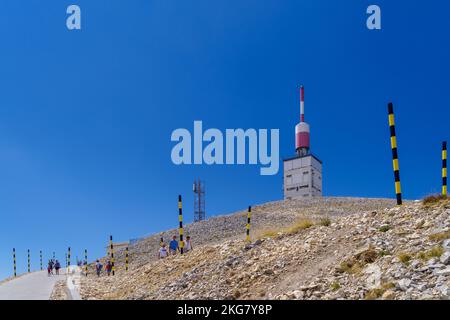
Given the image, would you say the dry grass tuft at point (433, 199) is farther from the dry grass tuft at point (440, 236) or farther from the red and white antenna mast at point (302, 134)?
the red and white antenna mast at point (302, 134)

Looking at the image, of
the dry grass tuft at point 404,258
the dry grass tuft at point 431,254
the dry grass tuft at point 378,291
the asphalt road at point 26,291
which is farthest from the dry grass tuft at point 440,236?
the asphalt road at point 26,291

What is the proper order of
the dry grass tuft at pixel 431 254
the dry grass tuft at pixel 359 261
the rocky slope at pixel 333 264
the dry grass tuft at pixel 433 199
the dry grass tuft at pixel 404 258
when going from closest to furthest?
the rocky slope at pixel 333 264 → the dry grass tuft at pixel 431 254 → the dry grass tuft at pixel 404 258 → the dry grass tuft at pixel 359 261 → the dry grass tuft at pixel 433 199

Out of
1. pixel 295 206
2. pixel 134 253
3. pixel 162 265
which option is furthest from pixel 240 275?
pixel 295 206

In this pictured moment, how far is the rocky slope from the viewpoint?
7168 millimetres

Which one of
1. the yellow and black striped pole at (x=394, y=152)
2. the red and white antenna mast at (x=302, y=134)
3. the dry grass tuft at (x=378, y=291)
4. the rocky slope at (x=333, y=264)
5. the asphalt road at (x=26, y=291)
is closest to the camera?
the dry grass tuft at (x=378, y=291)

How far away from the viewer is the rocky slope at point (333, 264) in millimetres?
7168

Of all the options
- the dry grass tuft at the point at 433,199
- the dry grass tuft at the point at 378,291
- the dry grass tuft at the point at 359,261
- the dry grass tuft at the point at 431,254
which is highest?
the dry grass tuft at the point at 433,199

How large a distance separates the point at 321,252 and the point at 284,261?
2.83 ft

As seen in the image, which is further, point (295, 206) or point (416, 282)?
point (295, 206)

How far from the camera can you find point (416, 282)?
684 centimetres

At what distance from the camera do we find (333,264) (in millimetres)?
8719
